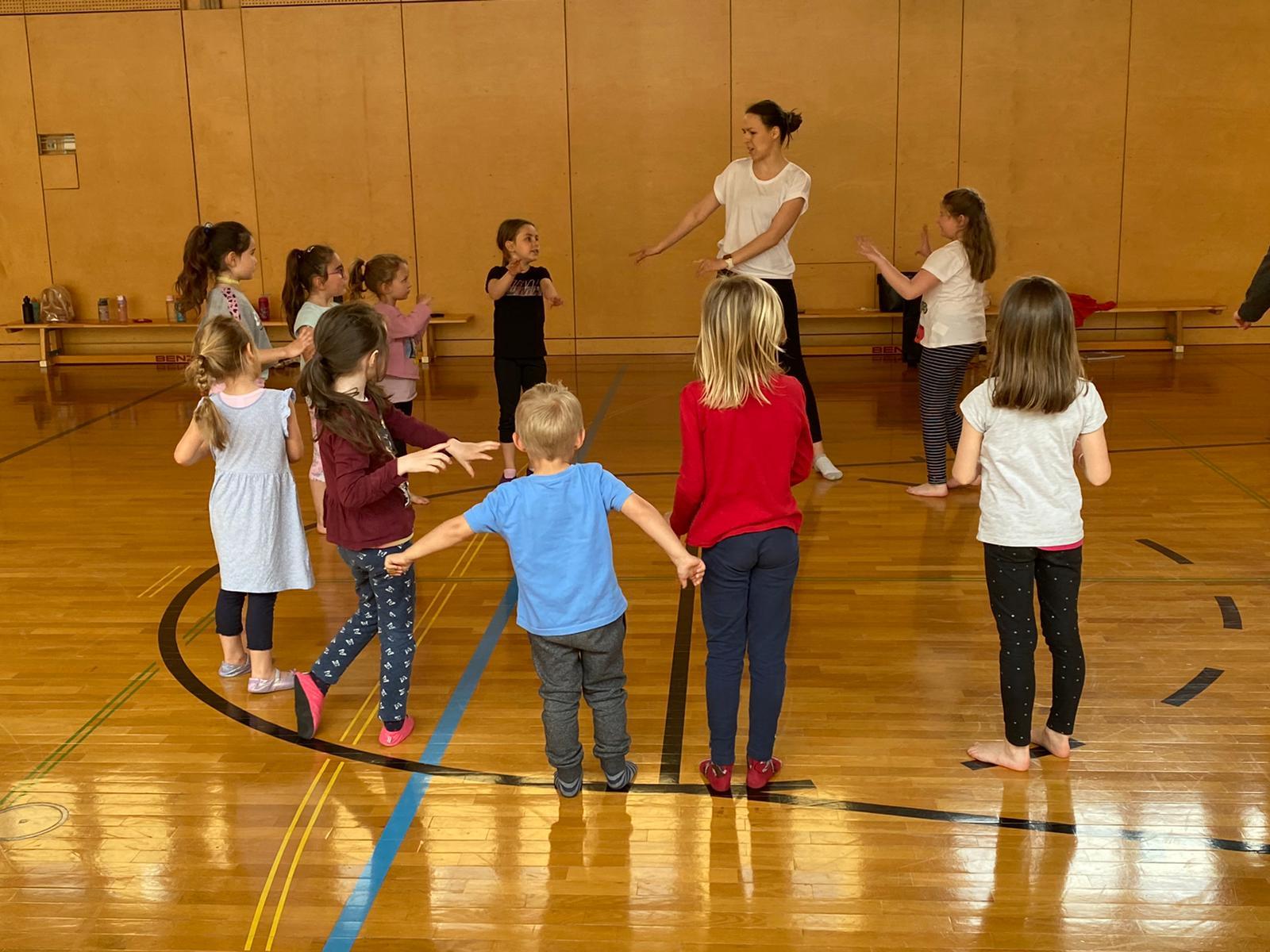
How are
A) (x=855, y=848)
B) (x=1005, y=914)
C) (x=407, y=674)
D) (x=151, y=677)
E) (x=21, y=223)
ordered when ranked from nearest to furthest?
(x=1005, y=914), (x=855, y=848), (x=407, y=674), (x=151, y=677), (x=21, y=223)

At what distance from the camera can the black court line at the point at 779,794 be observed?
8.70ft

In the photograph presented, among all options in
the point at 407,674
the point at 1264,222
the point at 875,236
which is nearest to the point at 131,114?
the point at 875,236

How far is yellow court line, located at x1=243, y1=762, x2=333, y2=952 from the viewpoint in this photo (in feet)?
7.88

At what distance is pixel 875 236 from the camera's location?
10.0m

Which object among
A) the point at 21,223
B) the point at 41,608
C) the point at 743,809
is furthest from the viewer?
the point at 21,223

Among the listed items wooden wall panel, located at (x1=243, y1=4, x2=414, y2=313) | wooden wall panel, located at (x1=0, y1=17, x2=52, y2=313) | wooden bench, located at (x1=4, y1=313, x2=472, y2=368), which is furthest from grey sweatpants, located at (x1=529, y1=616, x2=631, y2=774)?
wooden wall panel, located at (x1=0, y1=17, x2=52, y2=313)

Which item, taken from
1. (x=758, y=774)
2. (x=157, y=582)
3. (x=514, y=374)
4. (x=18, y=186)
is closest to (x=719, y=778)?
(x=758, y=774)

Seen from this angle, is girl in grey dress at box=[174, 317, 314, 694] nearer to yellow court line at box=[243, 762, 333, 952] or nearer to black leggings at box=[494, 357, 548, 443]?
yellow court line at box=[243, 762, 333, 952]

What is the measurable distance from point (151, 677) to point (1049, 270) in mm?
8383

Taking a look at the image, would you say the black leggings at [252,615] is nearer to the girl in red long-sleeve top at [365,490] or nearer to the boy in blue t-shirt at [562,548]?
the girl in red long-sleeve top at [365,490]

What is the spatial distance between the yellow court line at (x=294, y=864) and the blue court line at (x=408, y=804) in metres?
0.12

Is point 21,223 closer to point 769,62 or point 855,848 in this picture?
point 769,62

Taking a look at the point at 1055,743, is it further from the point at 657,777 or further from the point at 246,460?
the point at 246,460

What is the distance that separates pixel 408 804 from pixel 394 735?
354 millimetres
